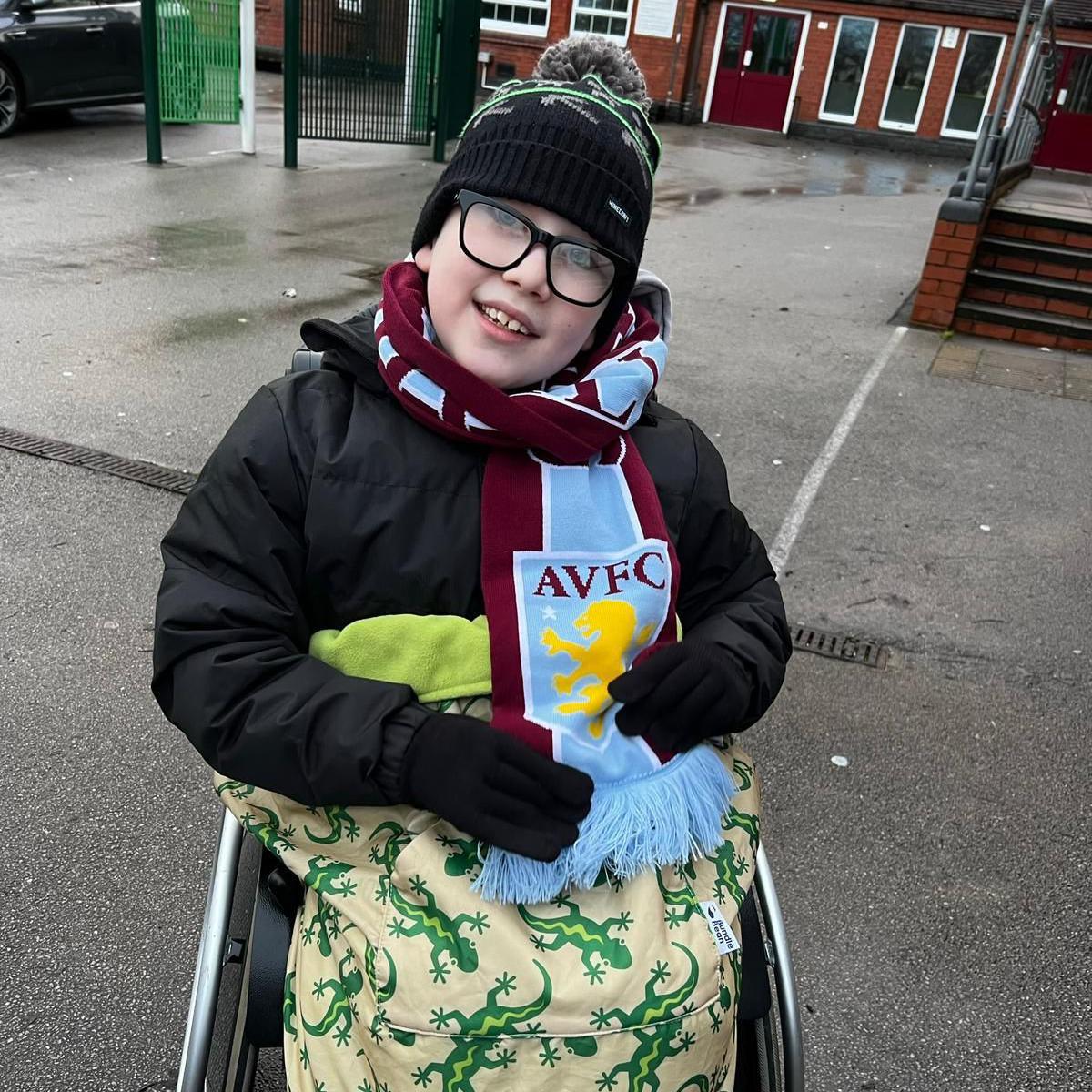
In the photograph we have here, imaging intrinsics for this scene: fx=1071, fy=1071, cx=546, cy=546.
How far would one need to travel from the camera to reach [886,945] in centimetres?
243

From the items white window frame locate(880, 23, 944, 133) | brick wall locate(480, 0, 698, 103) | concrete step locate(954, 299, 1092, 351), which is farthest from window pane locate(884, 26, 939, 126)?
concrete step locate(954, 299, 1092, 351)

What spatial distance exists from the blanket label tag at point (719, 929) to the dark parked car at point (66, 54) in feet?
38.6

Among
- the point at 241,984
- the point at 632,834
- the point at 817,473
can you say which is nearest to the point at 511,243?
the point at 632,834

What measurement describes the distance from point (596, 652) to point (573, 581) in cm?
10

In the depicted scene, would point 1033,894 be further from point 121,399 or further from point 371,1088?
point 121,399

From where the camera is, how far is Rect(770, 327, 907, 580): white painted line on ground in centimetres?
413

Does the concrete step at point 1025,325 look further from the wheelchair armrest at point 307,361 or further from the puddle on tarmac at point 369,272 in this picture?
the wheelchair armrest at point 307,361

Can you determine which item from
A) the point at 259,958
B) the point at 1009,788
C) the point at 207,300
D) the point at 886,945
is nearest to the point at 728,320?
the point at 207,300

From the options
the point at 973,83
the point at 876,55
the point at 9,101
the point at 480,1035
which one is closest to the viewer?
the point at 480,1035

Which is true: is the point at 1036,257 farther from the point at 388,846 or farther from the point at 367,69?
the point at 388,846

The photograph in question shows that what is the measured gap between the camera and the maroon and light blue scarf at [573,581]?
136 cm

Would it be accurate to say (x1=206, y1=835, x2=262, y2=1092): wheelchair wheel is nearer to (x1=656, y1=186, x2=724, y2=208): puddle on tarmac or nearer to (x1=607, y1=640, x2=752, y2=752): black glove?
(x1=607, y1=640, x2=752, y2=752): black glove

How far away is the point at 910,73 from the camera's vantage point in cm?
2136

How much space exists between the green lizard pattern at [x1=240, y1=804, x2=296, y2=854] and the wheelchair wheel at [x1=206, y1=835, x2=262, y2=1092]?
0.17m
